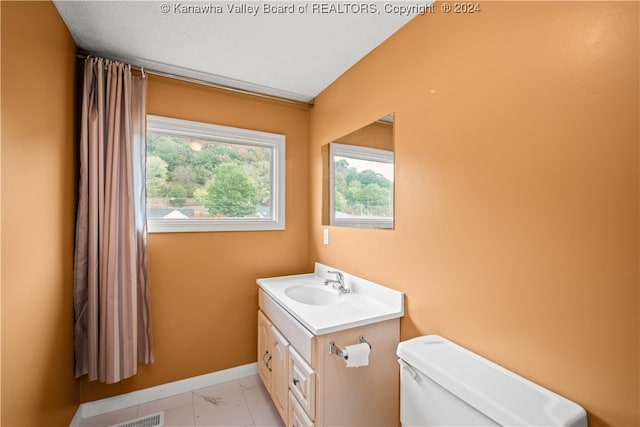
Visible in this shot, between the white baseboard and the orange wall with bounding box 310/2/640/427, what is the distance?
1.53 m

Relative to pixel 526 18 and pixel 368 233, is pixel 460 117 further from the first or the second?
pixel 368 233

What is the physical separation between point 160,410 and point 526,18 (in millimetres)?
2822

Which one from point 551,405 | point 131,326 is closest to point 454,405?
point 551,405

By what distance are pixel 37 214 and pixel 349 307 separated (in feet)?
5.08

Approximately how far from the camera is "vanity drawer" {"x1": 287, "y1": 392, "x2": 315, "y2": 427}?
1419 mm

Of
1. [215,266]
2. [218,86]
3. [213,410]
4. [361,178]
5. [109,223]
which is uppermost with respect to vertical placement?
[218,86]

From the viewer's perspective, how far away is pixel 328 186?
2254 mm

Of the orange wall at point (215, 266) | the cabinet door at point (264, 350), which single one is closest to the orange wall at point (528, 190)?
the cabinet door at point (264, 350)

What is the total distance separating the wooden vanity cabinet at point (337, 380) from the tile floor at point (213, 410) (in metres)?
0.29

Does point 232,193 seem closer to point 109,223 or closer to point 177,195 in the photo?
point 177,195

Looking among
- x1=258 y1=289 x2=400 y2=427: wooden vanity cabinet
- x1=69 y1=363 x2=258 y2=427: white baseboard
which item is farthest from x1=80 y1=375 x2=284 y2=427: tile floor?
x1=258 y1=289 x2=400 y2=427: wooden vanity cabinet

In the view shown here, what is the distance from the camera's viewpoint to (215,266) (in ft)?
7.16

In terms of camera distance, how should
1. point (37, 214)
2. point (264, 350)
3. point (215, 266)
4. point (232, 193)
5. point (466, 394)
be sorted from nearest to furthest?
point (466, 394) → point (37, 214) → point (264, 350) → point (215, 266) → point (232, 193)

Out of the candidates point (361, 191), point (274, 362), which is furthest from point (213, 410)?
point (361, 191)
